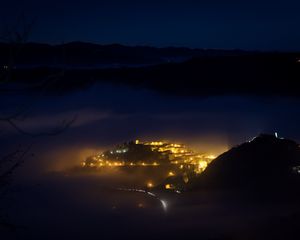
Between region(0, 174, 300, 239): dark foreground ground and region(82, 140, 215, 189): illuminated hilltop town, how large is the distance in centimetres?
366

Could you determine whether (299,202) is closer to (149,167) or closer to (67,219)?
(67,219)

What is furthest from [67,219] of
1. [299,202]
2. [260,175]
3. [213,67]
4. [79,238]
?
[213,67]

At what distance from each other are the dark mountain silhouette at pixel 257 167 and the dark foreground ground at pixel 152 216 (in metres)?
0.81

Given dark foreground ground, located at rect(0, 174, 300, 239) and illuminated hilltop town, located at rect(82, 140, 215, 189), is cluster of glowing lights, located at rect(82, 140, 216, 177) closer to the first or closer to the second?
illuminated hilltop town, located at rect(82, 140, 215, 189)

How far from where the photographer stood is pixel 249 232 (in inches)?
348

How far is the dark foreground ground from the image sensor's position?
31.8 feet

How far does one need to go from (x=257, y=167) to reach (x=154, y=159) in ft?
30.5

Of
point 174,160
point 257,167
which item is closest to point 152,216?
point 257,167

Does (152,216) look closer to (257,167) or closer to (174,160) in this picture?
(257,167)

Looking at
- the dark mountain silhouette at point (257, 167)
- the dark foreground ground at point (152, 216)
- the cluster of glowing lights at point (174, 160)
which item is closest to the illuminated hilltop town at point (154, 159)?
the cluster of glowing lights at point (174, 160)

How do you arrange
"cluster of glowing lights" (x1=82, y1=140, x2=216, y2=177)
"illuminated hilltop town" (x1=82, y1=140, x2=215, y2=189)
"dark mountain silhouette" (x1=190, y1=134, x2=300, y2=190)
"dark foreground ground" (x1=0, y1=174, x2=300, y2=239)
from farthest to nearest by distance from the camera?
"illuminated hilltop town" (x1=82, y1=140, x2=215, y2=189) < "cluster of glowing lights" (x1=82, y1=140, x2=216, y2=177) < "dark mountain silhouette" (x1=190, y1=134, x2=300, y2=190) < "dark foreground ground" (x1=0, y1=174, x2=300, y2=239)

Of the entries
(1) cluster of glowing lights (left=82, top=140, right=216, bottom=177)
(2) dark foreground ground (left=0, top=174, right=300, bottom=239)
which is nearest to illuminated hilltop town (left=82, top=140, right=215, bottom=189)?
(1) cluster of glowing lights (left=82, top=140, right=216, bottom=177)

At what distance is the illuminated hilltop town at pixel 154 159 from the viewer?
22.4m

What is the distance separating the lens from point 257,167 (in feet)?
51.1
